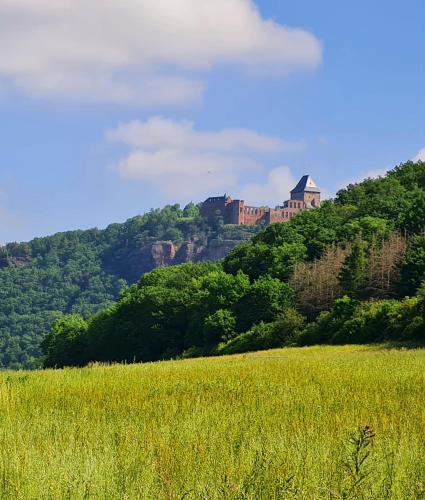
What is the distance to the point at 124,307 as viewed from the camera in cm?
8412

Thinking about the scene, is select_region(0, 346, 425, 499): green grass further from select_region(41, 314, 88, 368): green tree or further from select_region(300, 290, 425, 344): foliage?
select_region(41, 314, 88, 368): green tree

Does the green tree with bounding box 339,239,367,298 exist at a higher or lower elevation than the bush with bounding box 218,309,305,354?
higher

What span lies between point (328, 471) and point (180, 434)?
2537 mm

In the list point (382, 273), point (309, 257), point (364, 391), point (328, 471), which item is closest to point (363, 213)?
point (309, 257)

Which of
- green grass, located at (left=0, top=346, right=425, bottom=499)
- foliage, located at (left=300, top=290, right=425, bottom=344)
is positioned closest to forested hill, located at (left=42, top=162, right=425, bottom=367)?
foliage, located at (left=300, top=290, right=425, bottom=344)

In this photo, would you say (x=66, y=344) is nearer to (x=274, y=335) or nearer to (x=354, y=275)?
(x=274, y=335)

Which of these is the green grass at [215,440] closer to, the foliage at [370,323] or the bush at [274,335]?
the foliage at [370,323]

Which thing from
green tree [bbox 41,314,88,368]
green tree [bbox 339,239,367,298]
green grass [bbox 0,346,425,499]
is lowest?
green tree [bbox 41,314,88,368]

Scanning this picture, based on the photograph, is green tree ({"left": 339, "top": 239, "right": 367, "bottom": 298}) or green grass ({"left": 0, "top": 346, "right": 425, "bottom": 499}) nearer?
green grass ({"left": 0, "top": 346, "right": 425, "bottom": 499})

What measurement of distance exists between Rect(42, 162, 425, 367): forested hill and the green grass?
30.1m

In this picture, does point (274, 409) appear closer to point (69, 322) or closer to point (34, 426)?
point (34, 426)

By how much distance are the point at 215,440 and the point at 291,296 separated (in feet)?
206

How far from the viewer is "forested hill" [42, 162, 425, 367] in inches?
2096

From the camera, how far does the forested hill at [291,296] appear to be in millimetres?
53250
